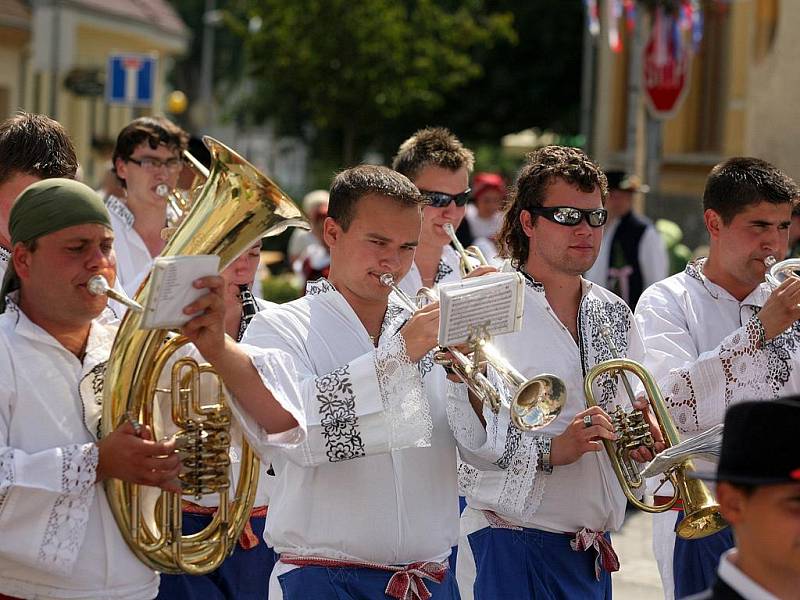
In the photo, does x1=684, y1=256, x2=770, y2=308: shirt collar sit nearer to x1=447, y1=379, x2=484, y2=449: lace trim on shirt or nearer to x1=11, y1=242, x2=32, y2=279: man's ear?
x1=447, y1=379, x2=484, y2=449: lace trim on shirt

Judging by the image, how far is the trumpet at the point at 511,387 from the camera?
4.07 metres

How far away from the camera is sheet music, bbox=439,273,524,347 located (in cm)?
388

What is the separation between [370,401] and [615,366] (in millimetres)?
1123

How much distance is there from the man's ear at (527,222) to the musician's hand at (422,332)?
47.2 inches

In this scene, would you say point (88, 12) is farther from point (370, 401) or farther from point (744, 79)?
point (370, 401)

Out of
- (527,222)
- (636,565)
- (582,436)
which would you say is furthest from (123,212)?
(636,565)

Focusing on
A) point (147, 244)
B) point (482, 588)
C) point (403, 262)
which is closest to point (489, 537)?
point (482, 588)

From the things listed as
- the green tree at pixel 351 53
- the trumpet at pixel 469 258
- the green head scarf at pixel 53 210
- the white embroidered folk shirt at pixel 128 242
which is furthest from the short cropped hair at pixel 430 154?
the green tree at pixel 351 53

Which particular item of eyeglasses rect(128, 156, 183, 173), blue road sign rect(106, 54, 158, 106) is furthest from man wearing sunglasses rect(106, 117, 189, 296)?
blue road sign rect(106, 54, 158, 106)

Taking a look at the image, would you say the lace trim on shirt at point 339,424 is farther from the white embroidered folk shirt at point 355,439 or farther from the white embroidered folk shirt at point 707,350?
the white embroidered folk shirt at point 707,350

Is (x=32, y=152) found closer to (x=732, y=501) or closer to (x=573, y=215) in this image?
(x=573, y=215)

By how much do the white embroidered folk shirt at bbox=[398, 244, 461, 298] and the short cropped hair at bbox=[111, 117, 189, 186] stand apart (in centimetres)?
145

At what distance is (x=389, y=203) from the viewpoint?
4340 millimetres

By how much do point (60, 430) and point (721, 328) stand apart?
2.66 meters
